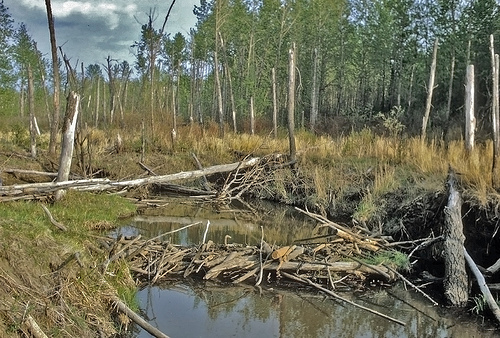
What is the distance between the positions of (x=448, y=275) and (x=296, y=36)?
25.3 metres

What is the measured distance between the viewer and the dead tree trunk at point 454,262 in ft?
20.6

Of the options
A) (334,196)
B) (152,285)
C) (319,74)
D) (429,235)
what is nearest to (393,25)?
(319,74)

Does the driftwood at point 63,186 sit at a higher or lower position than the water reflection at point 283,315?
higher

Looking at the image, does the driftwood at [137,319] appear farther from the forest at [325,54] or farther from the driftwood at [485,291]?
the forest at [325,54]

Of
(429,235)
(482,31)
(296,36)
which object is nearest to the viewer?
(429,235)

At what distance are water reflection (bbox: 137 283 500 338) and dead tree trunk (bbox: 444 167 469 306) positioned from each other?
0.28 metres

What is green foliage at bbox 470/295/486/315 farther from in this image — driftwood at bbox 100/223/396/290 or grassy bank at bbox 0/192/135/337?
grassy bank at bbox 0/192/135/337

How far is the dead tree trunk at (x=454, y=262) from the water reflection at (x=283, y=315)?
28 centimetres

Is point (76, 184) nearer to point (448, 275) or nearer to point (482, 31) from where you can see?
point (448, 275)

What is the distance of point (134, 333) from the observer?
17.0 feet

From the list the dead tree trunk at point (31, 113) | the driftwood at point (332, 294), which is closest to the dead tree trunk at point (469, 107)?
the driftwood at point (332, 294)

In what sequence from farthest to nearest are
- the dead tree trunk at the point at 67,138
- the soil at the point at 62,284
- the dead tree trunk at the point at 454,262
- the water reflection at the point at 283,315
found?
the dead tree trunk at the point at 67,138 < the dead tree trunk at the point at 454,262 < the water reflection at the point at 283,315 < the soil at the point at 62,284

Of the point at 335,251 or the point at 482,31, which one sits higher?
the point at 482,31

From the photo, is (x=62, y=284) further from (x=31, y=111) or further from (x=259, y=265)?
(x=31, y=111)
